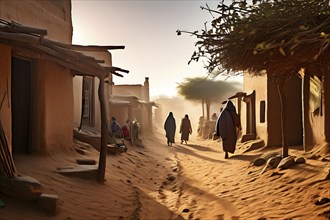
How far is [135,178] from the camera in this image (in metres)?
9.36

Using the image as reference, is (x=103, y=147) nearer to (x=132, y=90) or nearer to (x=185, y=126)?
(x=185, y=126)

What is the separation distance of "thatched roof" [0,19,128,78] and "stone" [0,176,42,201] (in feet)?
6.83

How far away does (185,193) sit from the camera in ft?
24.8

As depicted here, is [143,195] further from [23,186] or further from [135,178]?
[23,186]

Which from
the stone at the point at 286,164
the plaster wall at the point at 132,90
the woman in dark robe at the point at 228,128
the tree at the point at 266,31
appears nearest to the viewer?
the tree at the point at 266,31

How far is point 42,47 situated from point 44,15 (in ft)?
19.0

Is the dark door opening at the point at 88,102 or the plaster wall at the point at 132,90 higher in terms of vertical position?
the plaster wall at the point at 132,90

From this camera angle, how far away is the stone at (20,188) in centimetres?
516

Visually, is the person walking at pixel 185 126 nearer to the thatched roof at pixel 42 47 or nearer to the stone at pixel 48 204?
the thatched roof at pixel 42 47

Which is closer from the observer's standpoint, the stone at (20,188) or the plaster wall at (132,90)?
the stone at (20,188)

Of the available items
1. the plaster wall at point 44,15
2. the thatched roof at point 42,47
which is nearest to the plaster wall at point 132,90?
the plaster wall at point 44,15

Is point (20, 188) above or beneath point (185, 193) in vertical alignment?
above

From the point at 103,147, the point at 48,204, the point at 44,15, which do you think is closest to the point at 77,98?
the point at 44,15

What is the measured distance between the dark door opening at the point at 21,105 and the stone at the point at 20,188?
10.3ft
